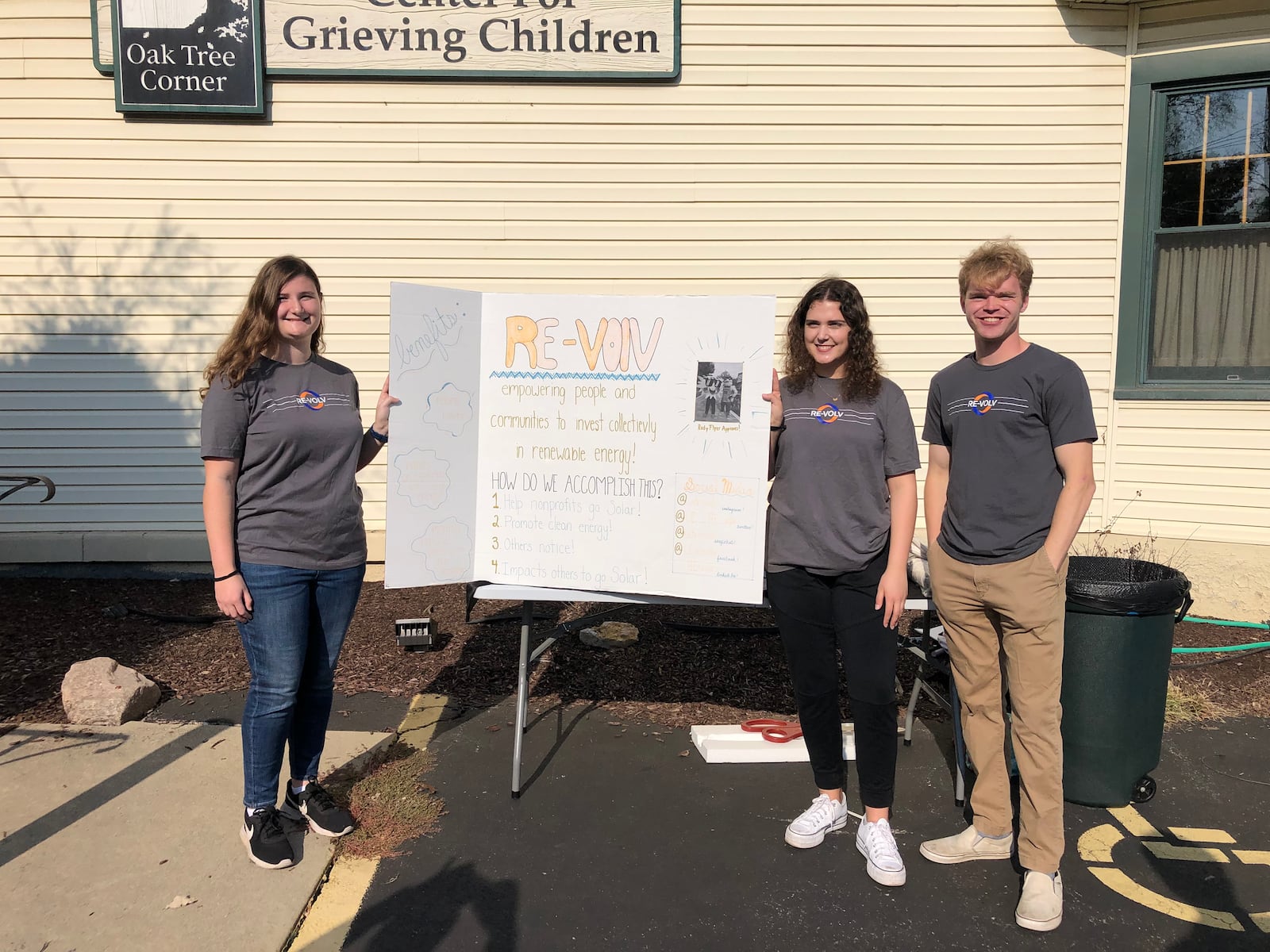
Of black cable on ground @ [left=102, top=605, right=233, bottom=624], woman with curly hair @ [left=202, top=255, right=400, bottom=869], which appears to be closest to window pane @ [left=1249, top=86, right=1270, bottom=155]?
woman with curly hair @ [left=202, top=255, right=400, bottom=869]

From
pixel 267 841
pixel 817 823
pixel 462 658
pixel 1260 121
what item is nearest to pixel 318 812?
pixel 267 841

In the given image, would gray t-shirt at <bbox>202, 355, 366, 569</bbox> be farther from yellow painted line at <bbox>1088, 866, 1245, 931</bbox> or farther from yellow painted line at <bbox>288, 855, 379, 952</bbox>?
yellow painted line at <bbox>1088, 866, 1245, 931</bbox>

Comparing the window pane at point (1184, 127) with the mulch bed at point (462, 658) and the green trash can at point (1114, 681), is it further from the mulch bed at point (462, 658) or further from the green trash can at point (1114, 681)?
the green trash can at point (1114, 681)

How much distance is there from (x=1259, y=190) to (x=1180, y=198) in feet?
1.59

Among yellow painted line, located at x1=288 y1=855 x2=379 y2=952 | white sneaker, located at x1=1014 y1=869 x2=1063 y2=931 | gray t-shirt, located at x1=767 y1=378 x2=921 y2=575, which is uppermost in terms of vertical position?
gray t-shirt, located at x1=767 y1=378 x2=921 y2=575

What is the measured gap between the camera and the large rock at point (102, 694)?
14.3ft

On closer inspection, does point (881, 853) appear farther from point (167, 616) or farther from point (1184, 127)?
point (1184, 127)

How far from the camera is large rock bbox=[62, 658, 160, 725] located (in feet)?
14.3

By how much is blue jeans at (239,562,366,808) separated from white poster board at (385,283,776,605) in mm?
253

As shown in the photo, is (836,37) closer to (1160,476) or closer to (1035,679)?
(1160,476)

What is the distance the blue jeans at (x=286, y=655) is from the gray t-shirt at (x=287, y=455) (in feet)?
0.27

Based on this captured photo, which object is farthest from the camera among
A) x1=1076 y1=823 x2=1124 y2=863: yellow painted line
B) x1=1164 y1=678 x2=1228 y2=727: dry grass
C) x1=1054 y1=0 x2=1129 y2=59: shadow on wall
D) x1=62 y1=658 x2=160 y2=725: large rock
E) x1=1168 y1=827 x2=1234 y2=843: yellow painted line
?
x1=1054 y1=0 x2=1129 y2=59: shadow on wall

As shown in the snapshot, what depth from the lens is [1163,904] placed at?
10.0 feet

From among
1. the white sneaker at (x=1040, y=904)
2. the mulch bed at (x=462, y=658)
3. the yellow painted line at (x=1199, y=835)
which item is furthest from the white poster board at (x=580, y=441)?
the yellow painted line at (x=1199, y=835)
